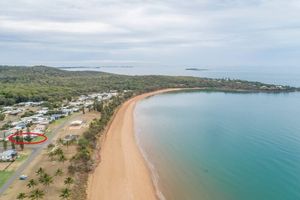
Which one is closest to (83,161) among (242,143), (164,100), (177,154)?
(177,154)

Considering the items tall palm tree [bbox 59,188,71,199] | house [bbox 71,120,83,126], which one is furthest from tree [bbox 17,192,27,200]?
house [bbox 71,120,83,126]

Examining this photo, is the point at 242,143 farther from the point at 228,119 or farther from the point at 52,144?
the point at 52,144

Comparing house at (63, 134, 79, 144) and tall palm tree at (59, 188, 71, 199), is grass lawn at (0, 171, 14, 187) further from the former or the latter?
house at (63, 134, 79, 144)

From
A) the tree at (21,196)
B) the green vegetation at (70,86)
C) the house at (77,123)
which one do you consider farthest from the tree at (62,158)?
the green vegetation at (70,86)

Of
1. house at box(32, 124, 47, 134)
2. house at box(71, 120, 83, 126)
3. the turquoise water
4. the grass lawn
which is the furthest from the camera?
house at box(71, 120, 83, 126)

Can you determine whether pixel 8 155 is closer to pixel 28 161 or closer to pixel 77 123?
pixel 28 161

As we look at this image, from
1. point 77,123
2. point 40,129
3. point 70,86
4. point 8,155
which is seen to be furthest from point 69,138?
point 70,86

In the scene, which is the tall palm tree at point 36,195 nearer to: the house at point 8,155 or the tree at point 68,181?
the tree at point 68,181
